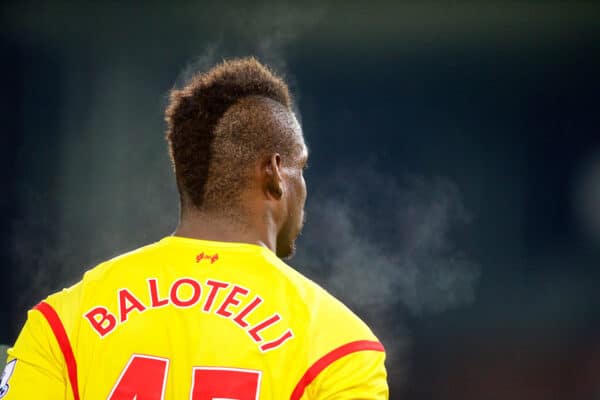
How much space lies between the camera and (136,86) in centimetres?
502

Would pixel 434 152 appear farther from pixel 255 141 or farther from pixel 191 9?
pixel 255 141

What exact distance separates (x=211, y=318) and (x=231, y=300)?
0.11 ft

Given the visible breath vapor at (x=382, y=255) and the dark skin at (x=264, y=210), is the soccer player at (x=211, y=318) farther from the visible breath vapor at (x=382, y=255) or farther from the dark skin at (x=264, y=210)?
the visible breath vapor at (x=382, y=255)

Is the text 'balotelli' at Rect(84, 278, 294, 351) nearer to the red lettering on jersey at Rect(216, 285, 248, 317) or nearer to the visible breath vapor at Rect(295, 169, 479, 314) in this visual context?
the red lettering on jersey at Rect(216, 285, 248, 317)

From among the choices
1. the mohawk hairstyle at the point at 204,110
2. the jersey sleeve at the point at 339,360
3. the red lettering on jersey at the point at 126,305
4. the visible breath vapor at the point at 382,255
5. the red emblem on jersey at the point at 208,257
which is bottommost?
the jersey sleeve at the point at 339,360

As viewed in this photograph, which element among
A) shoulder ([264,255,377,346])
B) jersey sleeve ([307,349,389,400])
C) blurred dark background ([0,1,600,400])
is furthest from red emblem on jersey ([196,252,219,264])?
blurred dark background ([0,1,600,400])

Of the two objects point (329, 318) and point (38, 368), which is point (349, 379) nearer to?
point (329, 318)

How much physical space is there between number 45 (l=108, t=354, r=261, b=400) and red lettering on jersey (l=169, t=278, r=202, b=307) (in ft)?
0.24

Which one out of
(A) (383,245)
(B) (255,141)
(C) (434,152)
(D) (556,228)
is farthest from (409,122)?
(B) (255,141)

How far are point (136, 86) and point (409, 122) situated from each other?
5.93 ft

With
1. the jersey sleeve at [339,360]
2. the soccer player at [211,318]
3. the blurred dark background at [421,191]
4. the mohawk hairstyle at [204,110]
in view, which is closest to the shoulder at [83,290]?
the soccer player at [211,318]

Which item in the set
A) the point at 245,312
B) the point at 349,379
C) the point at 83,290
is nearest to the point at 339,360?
the point at 349,379

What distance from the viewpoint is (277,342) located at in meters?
0.94

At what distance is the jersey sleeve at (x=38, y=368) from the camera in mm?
967
